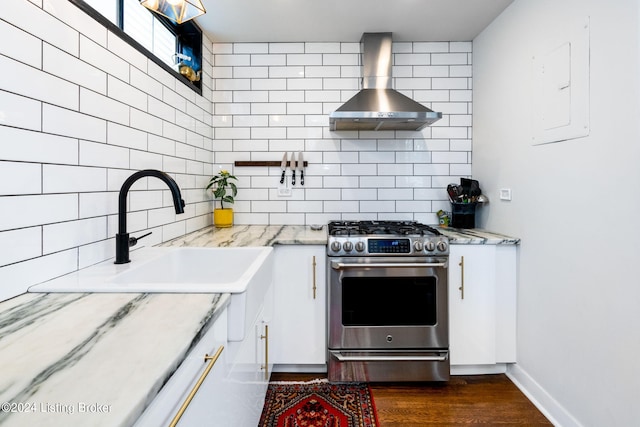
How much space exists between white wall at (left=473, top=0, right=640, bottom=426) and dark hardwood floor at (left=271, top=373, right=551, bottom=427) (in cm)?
13

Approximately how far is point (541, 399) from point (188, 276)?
2.00 metres

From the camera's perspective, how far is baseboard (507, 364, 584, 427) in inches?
63.4

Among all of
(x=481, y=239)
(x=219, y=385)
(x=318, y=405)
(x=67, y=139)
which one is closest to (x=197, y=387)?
(x=219, y=385)

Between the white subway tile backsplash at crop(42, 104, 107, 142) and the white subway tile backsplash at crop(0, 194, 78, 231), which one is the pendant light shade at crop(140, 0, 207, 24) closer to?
the white subway tile backsplash at crop(42, 104, 107, 142)

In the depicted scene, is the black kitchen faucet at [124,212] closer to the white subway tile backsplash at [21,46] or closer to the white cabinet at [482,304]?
the white subway tile backsplash at [21,46]

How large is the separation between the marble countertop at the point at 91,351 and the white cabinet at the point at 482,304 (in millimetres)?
1583

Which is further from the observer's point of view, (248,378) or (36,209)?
(248,378)

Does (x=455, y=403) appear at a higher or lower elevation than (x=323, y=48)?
lower

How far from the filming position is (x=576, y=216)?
153 cm

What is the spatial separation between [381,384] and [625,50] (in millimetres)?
2019

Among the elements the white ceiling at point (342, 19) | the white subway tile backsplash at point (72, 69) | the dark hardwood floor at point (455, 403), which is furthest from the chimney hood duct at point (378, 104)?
the dark hardwood floor at point (455, 403)

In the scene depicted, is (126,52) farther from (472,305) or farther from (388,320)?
(472,305)

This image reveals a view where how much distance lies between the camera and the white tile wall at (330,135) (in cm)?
258

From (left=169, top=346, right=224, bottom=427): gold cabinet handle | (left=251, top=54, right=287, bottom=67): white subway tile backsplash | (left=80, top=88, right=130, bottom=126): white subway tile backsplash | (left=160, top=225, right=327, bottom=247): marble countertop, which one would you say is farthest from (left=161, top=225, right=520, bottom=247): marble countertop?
(left=251, top=54, right=287, bottom=67): white subway tile backsplash
